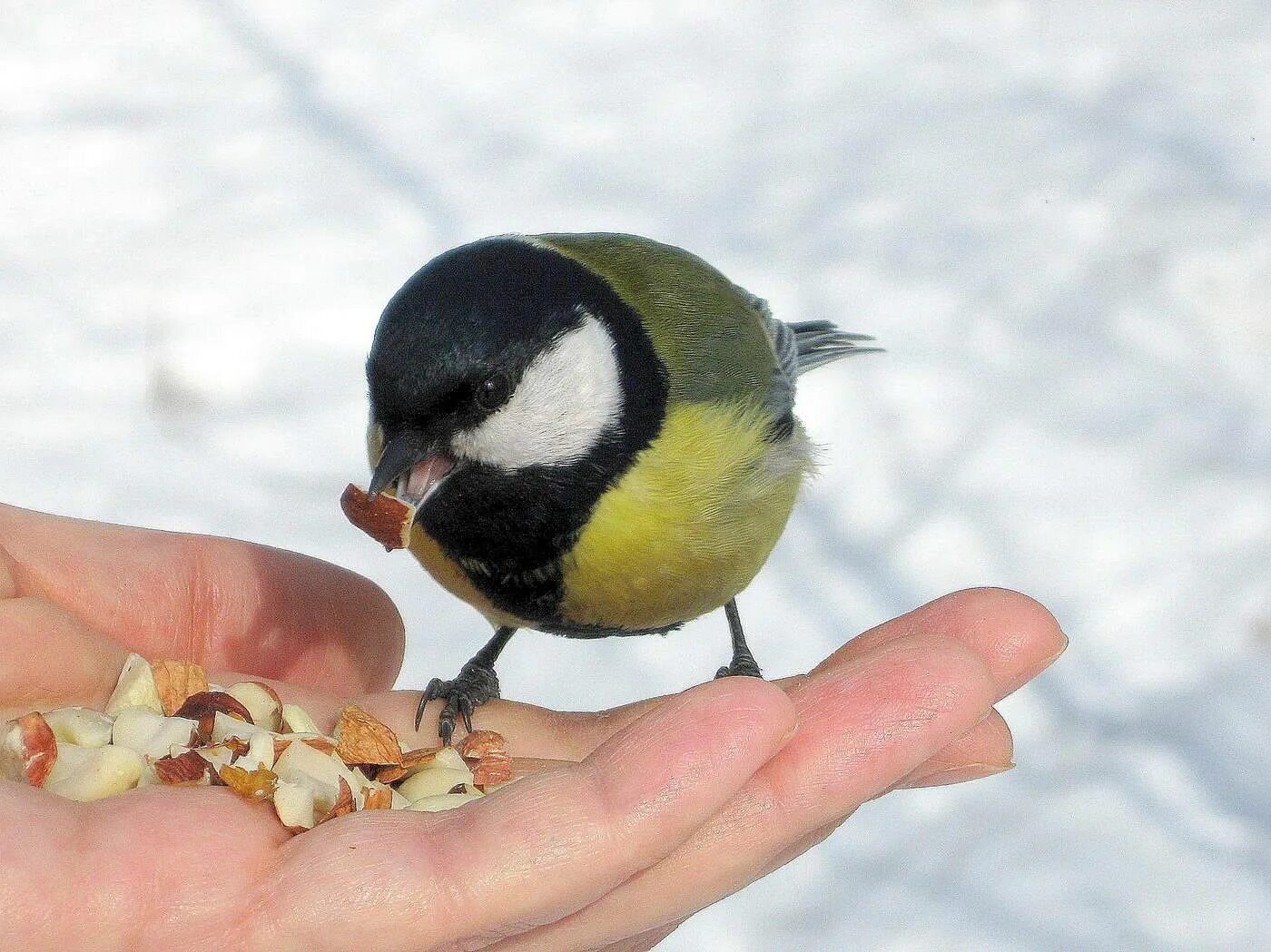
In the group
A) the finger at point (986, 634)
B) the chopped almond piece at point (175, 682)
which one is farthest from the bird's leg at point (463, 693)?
the chopped almond piece at point (175, 682)

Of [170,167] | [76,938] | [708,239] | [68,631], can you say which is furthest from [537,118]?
[76,938]

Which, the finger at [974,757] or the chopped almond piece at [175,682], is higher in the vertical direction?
the chopped almond piece at [175,682]

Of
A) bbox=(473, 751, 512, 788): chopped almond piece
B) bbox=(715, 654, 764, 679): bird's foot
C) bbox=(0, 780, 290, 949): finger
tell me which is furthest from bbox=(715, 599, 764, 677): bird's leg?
bbox=(0, 780, 290, 949): finger

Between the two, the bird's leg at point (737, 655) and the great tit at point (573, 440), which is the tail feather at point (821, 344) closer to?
the bird's leg at point (737, 655)

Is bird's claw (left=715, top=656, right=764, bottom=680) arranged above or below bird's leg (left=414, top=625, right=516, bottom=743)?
above

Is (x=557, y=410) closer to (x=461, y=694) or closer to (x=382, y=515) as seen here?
(x=382, y=515)

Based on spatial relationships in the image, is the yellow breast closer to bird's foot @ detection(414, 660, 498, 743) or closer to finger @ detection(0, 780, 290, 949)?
bird's foot @ detection(414, 660, 498, 743)

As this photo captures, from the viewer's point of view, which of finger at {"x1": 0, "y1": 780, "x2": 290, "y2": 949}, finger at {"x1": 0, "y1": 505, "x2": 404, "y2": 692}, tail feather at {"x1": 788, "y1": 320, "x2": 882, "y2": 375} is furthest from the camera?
tail feather at {"x1": 788, "y1": 320, "x2": 882, "y2": 375}
